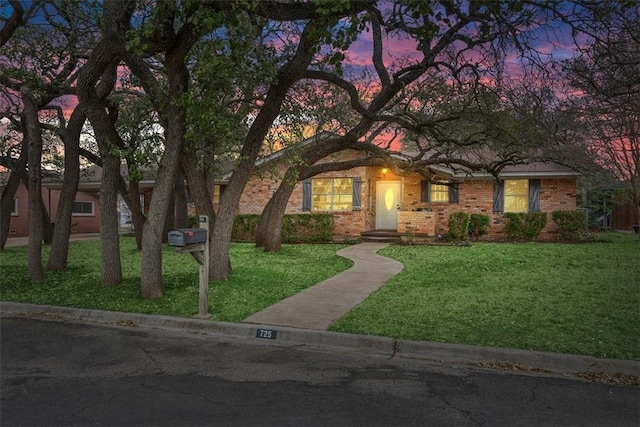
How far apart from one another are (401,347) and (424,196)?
15704 mm

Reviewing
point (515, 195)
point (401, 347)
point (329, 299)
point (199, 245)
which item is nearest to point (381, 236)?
point (515, 195)

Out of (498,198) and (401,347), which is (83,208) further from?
(401,347)

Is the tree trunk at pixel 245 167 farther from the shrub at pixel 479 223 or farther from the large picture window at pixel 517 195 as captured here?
the large picture window at pixel 517 195

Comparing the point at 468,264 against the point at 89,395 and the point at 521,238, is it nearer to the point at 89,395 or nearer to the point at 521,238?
the point at 521,238

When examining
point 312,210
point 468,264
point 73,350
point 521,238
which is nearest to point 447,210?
point 521,238

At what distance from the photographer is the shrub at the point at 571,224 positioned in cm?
1958

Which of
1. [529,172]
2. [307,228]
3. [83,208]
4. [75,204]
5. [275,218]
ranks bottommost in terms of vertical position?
[307,228]

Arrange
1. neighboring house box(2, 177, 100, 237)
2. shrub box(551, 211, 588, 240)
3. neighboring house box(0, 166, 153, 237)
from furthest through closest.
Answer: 1. neighboring house box(2, 177, 100, 237)
2. neighboring house box(0, 166, 153, 237)
3. shrub box(551, 211, 588, 240)

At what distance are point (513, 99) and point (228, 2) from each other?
7.69 meters

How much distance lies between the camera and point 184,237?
716cm

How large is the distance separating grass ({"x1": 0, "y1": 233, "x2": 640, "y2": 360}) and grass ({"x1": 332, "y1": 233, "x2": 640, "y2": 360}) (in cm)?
2

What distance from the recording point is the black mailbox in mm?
7113

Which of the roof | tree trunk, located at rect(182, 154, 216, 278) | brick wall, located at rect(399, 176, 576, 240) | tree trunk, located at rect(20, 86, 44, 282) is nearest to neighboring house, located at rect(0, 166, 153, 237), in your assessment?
brick wall, located at rect(399, 176, 576, 240)

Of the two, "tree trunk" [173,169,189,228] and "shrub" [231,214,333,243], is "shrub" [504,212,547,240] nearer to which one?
"shrub" [231,214,333,243]
